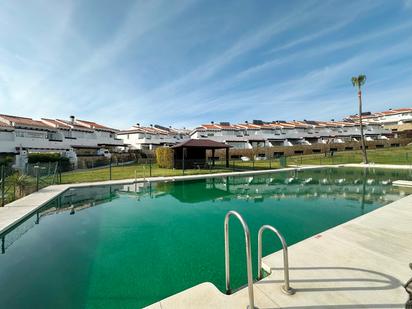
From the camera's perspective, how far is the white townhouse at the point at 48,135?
91.0ft

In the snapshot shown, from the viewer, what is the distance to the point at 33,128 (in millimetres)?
31016

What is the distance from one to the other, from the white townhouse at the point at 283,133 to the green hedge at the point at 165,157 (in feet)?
84.5

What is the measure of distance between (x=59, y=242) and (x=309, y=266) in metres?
7.42

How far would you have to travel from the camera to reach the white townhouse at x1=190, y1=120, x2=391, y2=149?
5362 centimetres

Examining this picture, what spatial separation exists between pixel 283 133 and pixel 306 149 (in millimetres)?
9185

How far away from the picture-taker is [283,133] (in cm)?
5631

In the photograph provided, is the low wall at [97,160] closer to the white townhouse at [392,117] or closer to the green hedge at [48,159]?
the green hedge at [48,159]

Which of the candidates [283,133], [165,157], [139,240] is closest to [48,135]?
[165,157]

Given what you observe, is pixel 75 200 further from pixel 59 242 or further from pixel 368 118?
pixel 368 118

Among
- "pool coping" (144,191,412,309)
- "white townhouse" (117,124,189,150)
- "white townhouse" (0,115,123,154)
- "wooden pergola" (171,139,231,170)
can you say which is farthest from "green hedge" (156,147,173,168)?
"pool coping" (144,191,412,309)

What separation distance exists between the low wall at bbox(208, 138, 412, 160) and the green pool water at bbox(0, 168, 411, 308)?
30055 millimetres

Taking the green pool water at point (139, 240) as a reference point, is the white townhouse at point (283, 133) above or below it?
above

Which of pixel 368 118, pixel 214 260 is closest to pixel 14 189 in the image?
pixel 214 260

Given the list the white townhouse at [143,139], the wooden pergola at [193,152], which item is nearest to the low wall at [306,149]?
the wooden pergola at [193,152]
